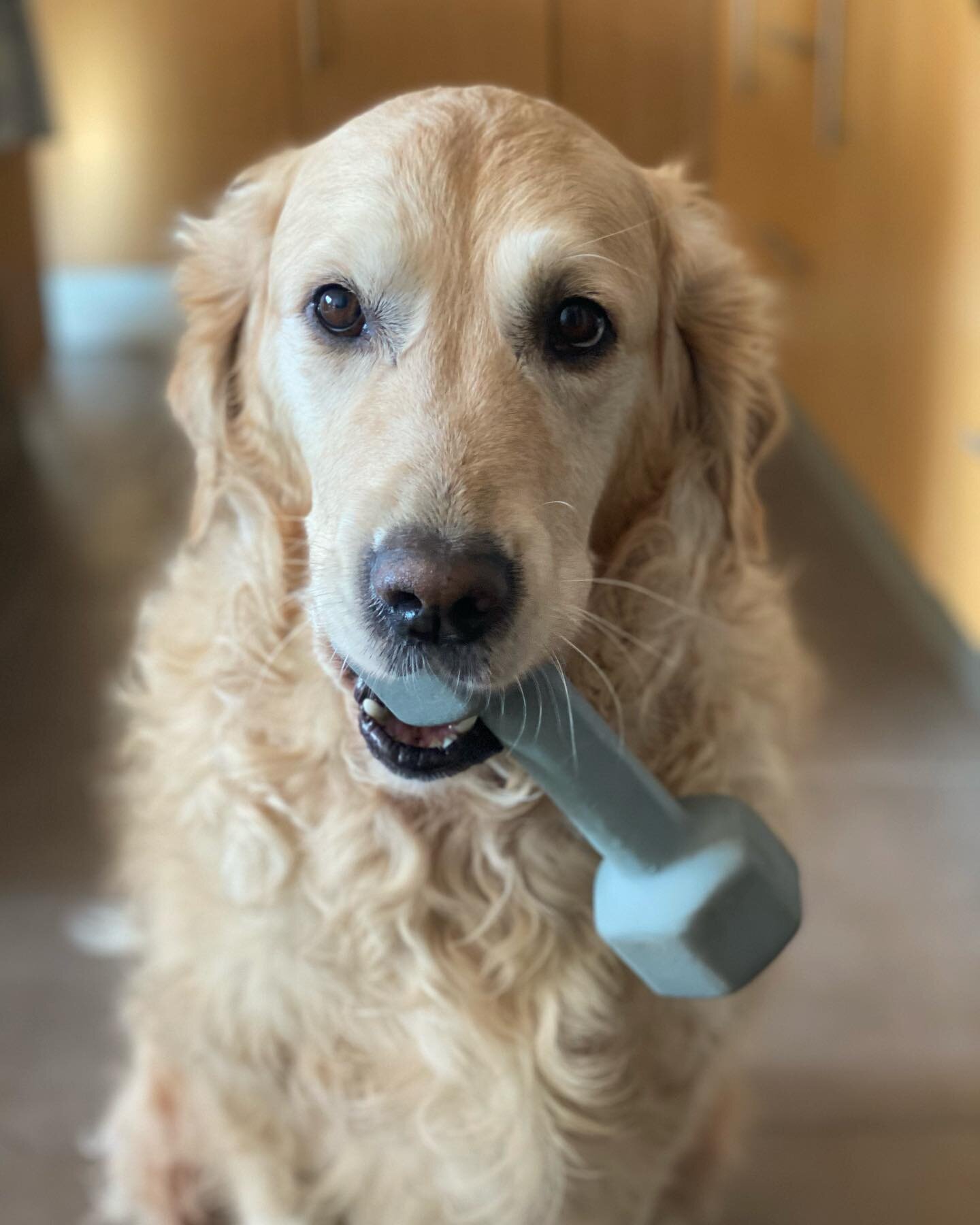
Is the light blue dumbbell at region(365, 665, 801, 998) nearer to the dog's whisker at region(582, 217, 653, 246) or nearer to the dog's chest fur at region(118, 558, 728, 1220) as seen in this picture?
the dog's chest fur at region(118, 558, 728, 1220)

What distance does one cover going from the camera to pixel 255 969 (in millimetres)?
978

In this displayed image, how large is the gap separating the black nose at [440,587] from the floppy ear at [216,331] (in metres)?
0.29

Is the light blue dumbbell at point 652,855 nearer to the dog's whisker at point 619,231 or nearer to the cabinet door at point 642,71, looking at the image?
the dog's whisker at point 619,231

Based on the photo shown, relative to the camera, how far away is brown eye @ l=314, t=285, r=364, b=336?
2.79 ft

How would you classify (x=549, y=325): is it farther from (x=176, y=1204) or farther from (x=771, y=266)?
(x=771, y=266)

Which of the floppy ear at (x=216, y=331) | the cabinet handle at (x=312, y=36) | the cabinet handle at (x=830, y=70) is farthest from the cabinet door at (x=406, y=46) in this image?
the floppy ear at (x=216, y=331)

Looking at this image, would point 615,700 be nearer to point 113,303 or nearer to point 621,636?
point 621,636

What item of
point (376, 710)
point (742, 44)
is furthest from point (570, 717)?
point (742, 44)

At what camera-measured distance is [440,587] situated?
71 centimetres

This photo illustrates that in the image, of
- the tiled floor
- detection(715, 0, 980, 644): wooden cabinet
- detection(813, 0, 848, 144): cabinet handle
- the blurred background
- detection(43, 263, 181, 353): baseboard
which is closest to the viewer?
the tiled floor

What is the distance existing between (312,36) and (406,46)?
10.8 inches

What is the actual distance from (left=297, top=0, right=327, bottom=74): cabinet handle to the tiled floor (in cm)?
178

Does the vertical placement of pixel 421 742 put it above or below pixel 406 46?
below

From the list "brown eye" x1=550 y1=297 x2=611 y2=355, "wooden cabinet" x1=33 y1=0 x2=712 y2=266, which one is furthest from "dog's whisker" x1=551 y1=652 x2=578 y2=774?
"wooden cabinet" x1=33 y1=0 x2=712 y2=266
